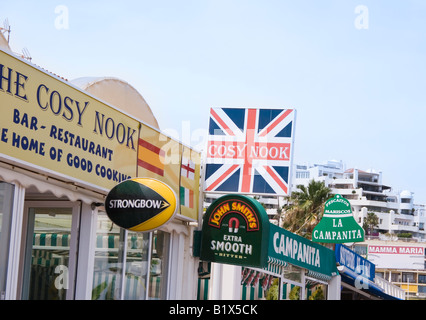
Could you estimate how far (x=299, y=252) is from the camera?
16.9 metres

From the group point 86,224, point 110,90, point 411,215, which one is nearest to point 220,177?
point 110,90

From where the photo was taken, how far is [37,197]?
11.3 meters

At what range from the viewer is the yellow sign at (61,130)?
9.01 m

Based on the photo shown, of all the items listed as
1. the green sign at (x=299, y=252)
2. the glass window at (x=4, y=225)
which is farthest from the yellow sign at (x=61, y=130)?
the green sign at (x=299, y=252)

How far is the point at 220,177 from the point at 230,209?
1.05 meters

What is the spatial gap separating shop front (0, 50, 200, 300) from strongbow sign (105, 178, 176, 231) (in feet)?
0.51

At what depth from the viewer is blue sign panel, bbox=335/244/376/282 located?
2056 cm

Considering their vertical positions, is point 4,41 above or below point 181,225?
above

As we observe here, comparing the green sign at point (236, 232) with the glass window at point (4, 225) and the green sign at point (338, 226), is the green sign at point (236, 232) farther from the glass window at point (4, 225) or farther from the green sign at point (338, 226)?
the green sign at point (338, 226)

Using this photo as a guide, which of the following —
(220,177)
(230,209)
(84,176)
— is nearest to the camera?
(84,176)

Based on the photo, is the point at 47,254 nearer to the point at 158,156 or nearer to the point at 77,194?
the point at 77,194

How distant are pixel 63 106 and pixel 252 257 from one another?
4956mm

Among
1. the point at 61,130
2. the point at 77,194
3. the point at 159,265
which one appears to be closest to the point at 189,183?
the point at 159,265
